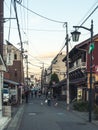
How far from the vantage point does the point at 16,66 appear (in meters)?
98.8

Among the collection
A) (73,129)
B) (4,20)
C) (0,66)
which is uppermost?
(4,20)

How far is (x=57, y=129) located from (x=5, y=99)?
776 inches

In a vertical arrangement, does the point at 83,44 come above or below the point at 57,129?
above

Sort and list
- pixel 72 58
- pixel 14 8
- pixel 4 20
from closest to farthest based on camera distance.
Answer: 1. pixel 14 8
2. pixel 4 20
3. pixel 72 58

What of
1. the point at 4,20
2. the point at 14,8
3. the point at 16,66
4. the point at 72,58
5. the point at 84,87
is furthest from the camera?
the point at 16,66

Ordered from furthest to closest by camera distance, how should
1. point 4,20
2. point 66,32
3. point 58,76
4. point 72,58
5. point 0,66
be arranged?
point 58,76 → point 72,58 → point 66,32 → point 4,20 → point 0,66

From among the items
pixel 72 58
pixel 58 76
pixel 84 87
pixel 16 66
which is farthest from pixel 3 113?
pixel 58 76

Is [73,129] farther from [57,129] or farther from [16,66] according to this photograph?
[16,66]

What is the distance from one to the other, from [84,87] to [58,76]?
67.4m

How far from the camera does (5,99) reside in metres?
41.2

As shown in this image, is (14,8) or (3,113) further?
(3,113)

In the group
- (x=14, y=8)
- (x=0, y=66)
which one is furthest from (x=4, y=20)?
(x=0, y=66)

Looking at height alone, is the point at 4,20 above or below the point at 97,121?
above

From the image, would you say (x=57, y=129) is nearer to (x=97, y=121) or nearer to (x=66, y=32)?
(x=97, y=121)
